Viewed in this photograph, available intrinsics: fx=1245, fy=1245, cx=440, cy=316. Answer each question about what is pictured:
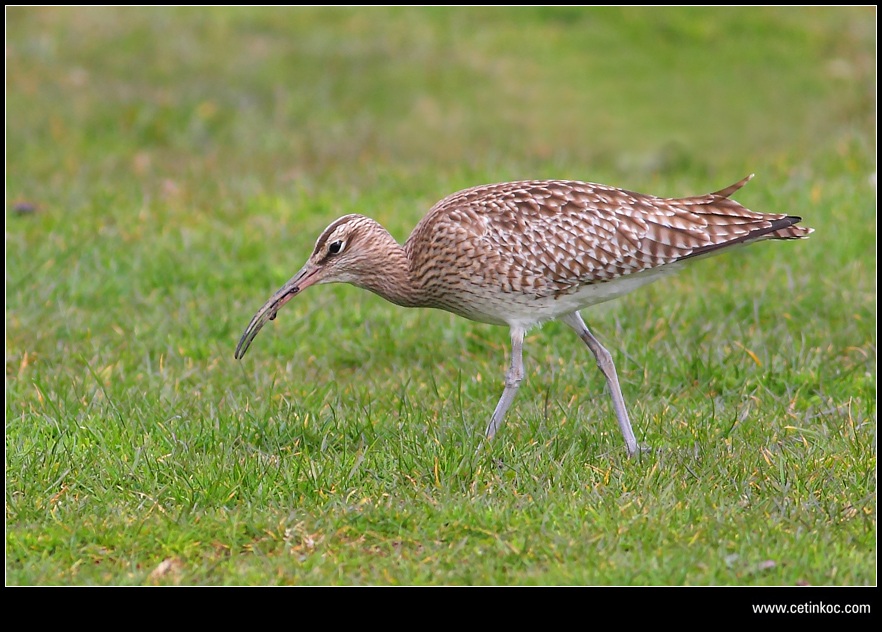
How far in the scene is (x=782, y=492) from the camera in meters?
5.79

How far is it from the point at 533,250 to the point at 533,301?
0.28 metres

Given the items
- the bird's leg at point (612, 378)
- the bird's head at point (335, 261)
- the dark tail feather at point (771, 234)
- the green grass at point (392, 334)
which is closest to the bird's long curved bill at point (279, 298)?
the bird's head at point (335, 261)

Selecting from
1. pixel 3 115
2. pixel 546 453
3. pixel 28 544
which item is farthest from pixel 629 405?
pixel 3 115

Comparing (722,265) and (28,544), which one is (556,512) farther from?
(722,265)

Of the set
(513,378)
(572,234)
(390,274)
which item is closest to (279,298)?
(390,274)

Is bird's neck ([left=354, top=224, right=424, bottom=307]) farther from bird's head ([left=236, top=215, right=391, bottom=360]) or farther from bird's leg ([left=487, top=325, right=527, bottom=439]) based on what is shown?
bird's leg ([left=487, top=325, right=527, bottom=439])

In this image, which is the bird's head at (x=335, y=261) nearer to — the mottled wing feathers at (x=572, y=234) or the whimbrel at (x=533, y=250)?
the whimbrel at (x=533, y=250)

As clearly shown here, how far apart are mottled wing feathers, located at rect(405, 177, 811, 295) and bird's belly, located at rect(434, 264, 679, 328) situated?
0.06 meters

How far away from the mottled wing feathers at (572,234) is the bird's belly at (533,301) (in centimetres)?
6

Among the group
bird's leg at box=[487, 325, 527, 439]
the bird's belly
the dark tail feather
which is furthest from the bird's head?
the dark tail feather

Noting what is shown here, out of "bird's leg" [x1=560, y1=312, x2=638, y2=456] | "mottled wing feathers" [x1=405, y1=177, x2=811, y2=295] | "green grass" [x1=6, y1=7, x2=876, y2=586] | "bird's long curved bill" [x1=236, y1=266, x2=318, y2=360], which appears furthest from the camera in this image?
"bird's long curved bill" [x1=236, y1=266, x2=318, y2=360]

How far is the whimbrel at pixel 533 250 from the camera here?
21.5 ft

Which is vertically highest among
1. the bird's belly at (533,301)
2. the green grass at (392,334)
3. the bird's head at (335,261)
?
the bird's head at (335,261)

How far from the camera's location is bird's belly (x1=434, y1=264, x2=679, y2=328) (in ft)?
21.7
